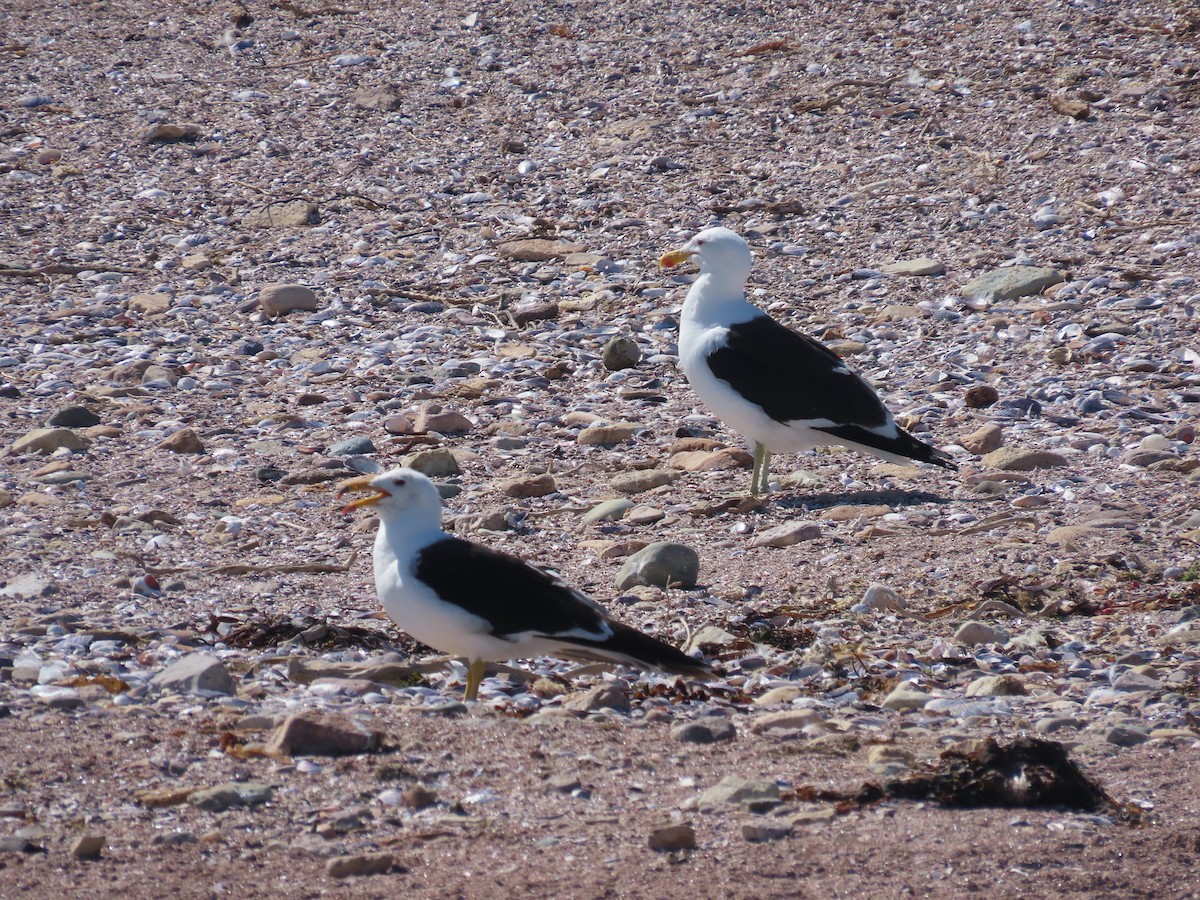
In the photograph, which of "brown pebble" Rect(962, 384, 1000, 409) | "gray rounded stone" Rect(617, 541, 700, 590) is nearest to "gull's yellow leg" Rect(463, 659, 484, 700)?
"gray rounded stone" Rect(617, 541, 700, 590)

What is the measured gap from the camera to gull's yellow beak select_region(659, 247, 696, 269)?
9.10m

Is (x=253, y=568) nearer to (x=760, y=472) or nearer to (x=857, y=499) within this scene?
(x=760, y=472)

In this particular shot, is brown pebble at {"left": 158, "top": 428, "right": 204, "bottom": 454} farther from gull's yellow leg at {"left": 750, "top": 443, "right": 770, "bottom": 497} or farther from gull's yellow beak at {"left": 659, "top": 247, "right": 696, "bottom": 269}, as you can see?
gull's yellow leg at {"left": 750, "top": 443, "right": 770, "bottom": 497}

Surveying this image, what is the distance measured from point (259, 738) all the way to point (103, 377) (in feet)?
17.9

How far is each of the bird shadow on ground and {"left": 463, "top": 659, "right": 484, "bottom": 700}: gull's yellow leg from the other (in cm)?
278

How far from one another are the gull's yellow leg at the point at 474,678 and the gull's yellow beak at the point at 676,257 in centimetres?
380

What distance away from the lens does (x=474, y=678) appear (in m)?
5.88

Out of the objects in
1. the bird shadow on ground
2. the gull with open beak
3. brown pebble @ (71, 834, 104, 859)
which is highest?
the gull with open beak

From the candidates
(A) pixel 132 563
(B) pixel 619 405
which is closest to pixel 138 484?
(A) pixel 132 563

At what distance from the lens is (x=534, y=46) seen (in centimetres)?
1568

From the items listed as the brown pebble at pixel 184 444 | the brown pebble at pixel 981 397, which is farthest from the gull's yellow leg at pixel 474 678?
the brown pebble at pixel 981 397

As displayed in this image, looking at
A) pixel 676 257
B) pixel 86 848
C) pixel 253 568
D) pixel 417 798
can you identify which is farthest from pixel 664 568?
pixel 86 848

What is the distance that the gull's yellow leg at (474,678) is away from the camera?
5.86 meters

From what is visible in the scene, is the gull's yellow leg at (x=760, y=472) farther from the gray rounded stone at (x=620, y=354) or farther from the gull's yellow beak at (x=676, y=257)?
the gray rounded stone at (x=620, y=354)
